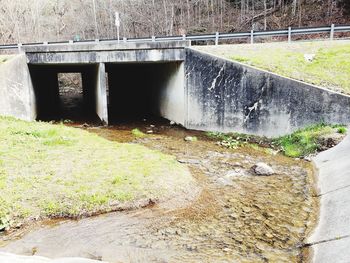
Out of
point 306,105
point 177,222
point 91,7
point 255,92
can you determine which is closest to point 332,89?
point 306,105

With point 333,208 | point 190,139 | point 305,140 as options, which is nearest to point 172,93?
point 190,139

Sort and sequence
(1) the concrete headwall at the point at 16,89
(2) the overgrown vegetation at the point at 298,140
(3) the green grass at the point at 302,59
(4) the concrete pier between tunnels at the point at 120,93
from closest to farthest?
(2) the overgrown vegetation at the point at 298,140 → (3) the green grass at the point at 302,59 → (1) the concrete headwall at the point at 16,89 → (4) the concrete pier between tunnels at the point at 120,93

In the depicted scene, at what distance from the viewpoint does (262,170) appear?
9.99 m

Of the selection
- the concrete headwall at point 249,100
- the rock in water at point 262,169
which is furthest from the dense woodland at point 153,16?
the rock in water at point 262,169

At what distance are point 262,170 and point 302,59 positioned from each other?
7.34 meters

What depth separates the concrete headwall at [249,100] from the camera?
12.5m

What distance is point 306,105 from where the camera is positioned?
12734 mm

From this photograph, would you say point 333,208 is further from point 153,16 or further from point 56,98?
point 153,16

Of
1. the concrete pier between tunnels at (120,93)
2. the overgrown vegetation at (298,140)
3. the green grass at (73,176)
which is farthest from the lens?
the concrete pier between tunnels at (120,93)

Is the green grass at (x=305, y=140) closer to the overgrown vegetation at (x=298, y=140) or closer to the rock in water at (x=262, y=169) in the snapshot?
the overgrown vegetation at (x=298, y=140)

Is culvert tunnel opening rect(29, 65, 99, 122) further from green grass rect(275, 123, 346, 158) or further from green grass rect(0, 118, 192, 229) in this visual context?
green grass rect(275, 123, 346, 158)

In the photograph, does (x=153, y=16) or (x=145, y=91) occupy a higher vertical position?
(x=153, y=16)

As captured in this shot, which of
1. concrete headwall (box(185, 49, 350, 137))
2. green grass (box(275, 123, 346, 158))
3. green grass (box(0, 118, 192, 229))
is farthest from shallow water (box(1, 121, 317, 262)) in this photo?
concrete headwall (box(185, 49, 350, 137))

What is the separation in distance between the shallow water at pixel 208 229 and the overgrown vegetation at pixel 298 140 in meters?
1.98
